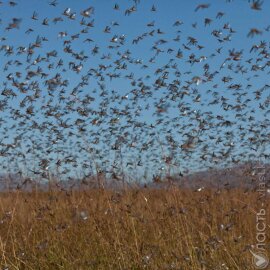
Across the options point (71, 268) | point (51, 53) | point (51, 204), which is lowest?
point (71, 268)

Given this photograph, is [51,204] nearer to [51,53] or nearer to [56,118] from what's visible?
[56,118]

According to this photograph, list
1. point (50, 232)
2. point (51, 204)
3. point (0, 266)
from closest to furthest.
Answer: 1. point (0, 266)
2. point (50, 232)
3. point (51, 204)

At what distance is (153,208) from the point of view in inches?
375

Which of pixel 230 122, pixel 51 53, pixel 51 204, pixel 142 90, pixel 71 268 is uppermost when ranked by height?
pixel 51 53

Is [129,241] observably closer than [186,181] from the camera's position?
Yes

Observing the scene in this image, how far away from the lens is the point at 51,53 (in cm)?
893

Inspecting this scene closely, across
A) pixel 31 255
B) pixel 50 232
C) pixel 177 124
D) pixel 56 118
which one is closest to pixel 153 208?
pixel 177 124

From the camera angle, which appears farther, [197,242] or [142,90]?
[142,90]

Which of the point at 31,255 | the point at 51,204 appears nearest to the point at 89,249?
the point at 31,255

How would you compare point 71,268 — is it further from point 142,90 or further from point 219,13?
point 142,90

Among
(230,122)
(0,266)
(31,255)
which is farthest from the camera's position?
(230,122)

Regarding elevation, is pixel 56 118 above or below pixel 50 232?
above

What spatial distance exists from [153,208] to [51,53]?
3.21 metres

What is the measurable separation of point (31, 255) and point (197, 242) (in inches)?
75.4
